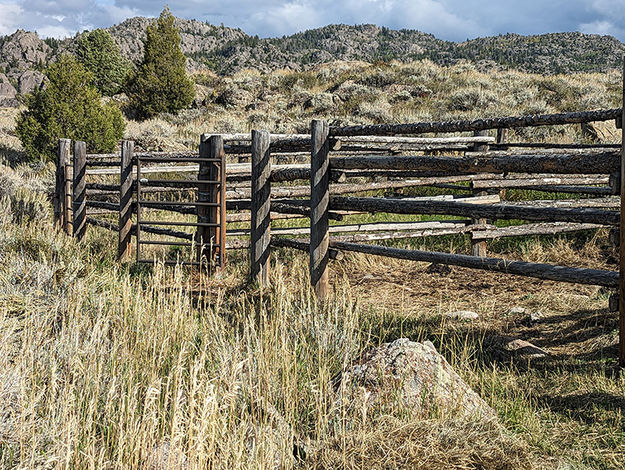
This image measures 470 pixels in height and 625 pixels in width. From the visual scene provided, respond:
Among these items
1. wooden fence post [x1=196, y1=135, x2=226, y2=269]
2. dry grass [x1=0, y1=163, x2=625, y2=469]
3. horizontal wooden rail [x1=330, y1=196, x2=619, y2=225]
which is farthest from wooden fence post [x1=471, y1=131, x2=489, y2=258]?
wooden fence post [x1=196, y1=135, x2=226, y2=269]

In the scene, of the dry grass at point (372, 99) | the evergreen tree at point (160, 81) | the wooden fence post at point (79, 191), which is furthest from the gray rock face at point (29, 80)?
the wooden fence post at point (79, 191)

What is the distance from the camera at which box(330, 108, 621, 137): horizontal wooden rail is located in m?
4.53

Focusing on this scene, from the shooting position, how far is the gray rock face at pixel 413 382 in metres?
3.00

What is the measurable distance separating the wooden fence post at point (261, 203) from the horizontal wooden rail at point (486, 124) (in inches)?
38.6

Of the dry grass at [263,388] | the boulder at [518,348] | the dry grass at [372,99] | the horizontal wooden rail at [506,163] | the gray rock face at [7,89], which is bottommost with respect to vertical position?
the boulder at [518,348]

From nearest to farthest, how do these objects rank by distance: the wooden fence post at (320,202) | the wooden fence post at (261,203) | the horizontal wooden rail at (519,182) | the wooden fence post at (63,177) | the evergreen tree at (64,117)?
the wooden fence post at (320,202)
the wooden fence post at (261,203)
the horizontal wooden rail at (519,182)
the wooden fence post at (63,177)
the evergreen tree at (64,117)

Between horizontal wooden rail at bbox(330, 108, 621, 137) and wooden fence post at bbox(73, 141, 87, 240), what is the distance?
18.1 feet

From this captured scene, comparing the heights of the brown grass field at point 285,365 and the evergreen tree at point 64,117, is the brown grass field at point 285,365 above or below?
below

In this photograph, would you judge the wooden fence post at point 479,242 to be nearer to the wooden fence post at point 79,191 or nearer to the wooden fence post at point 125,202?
the wooden fence post at point 125,202

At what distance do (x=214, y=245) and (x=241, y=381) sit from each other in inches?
172

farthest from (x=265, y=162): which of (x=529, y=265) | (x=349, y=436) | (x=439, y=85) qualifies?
(x=439, y=85)

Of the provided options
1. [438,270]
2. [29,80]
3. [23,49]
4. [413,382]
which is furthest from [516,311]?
[23,49]

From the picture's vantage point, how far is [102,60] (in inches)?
1300

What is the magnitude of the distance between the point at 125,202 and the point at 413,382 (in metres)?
6.26
